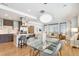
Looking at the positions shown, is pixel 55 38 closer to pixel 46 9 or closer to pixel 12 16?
pixel 46 9

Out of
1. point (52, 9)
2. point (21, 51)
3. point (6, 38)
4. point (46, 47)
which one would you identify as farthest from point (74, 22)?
point (6, 38)

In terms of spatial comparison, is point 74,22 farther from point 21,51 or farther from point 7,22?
point 7,22

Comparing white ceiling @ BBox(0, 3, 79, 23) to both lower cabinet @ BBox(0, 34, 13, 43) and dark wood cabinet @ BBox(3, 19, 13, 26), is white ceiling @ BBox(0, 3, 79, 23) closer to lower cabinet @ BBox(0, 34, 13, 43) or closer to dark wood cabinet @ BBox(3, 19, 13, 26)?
dark wood cabinet @ BBox(3, 19, 13, 26)

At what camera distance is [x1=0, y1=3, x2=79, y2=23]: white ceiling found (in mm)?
2648

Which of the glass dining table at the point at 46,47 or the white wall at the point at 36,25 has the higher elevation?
the white wall at the point at 36,25

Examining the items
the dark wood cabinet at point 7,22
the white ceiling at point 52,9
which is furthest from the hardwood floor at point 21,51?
the white ceiling at point 52,9

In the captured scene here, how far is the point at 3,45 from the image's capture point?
281cm

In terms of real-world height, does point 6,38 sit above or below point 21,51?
above

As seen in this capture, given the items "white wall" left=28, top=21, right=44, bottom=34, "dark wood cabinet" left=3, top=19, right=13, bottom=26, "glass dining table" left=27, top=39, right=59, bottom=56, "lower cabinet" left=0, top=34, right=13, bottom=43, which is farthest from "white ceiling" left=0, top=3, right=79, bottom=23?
"lower cabinet" left=0, top=34, right=13, bottom=43

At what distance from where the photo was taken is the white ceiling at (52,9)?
8.69 feet

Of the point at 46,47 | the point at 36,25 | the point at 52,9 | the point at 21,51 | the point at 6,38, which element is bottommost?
the point at 21,51

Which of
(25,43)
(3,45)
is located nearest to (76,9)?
(25,43)

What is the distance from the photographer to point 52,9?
2736mm

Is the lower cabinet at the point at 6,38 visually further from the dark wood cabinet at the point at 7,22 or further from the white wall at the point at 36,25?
the white wall at the point at 36,25
